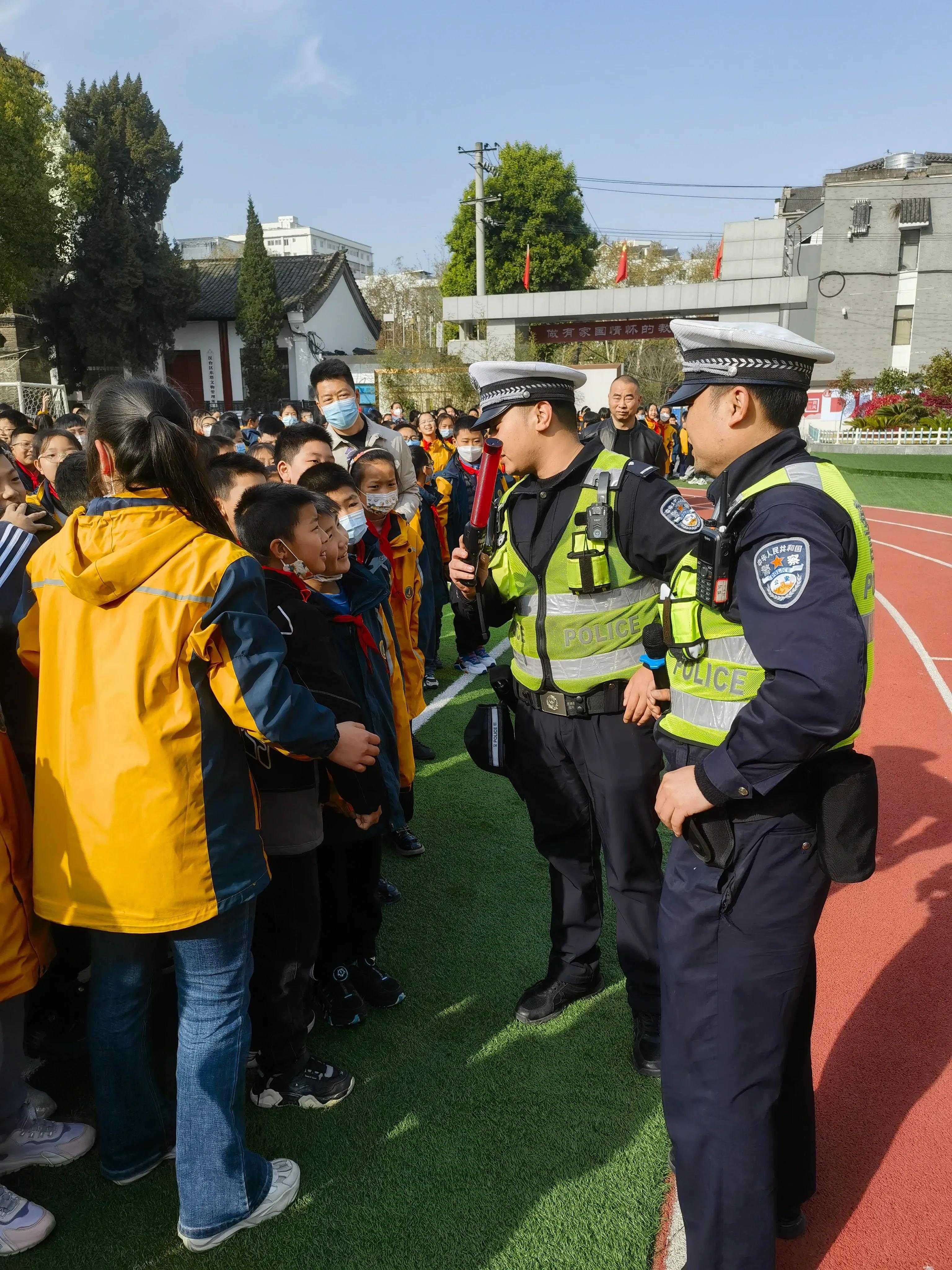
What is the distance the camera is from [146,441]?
6.78 feet

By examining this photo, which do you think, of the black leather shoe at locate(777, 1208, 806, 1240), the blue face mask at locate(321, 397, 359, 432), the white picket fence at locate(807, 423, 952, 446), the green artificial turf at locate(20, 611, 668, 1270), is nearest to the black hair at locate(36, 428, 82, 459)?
the blue face mask at locate(321, 397, 359, 432)

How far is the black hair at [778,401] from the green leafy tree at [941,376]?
1218 inches

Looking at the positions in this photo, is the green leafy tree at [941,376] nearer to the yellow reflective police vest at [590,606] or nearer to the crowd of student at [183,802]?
the yellow reflective police vest at [590,606]

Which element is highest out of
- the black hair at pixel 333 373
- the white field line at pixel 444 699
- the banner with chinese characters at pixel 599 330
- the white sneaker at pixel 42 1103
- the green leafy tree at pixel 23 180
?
the green leafy tree at pixel 23 180

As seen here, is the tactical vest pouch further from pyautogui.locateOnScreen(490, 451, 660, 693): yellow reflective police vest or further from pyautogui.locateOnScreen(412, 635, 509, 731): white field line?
pyautogui.locateOnScreen(412, 635, 509, 731): white field line

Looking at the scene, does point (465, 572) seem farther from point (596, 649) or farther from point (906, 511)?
point (906, 511)

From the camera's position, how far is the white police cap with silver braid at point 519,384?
3008mm

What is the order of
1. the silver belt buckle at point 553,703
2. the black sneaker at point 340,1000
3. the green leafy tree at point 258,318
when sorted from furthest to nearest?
1. the green leafy tree at point 258,318
2. the black sneaker at point 340,1000
3. the silver belt buckle at point 553,703

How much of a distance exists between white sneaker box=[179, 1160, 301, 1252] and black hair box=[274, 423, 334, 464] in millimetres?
2810

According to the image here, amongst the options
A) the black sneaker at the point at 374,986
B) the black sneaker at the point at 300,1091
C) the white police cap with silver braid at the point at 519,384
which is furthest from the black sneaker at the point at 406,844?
the white police cap with silver braid at the point at 519,384

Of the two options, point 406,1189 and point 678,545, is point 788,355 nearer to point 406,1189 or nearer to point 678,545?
point 678,545

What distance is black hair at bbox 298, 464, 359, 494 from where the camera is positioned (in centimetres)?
359

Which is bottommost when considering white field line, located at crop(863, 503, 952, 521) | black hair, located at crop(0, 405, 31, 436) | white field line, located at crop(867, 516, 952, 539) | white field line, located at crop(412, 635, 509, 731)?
white field line, located at crop(412, 635, 509, 731)

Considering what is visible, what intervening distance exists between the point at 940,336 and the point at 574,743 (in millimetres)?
38758
